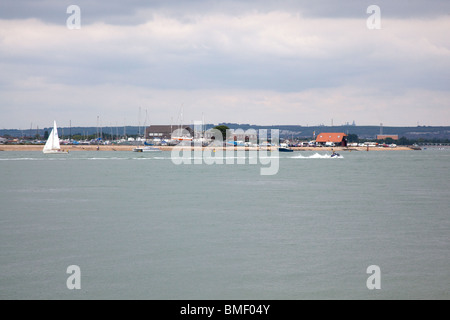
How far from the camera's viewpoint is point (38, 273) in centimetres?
1859

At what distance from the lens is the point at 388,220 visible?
30.6m

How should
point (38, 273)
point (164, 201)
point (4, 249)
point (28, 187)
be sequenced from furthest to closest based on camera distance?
point (28, 187) < point (164, 201) < point (4, 249) < point (38, 273)

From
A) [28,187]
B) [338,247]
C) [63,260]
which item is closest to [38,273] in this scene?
[63,260]
